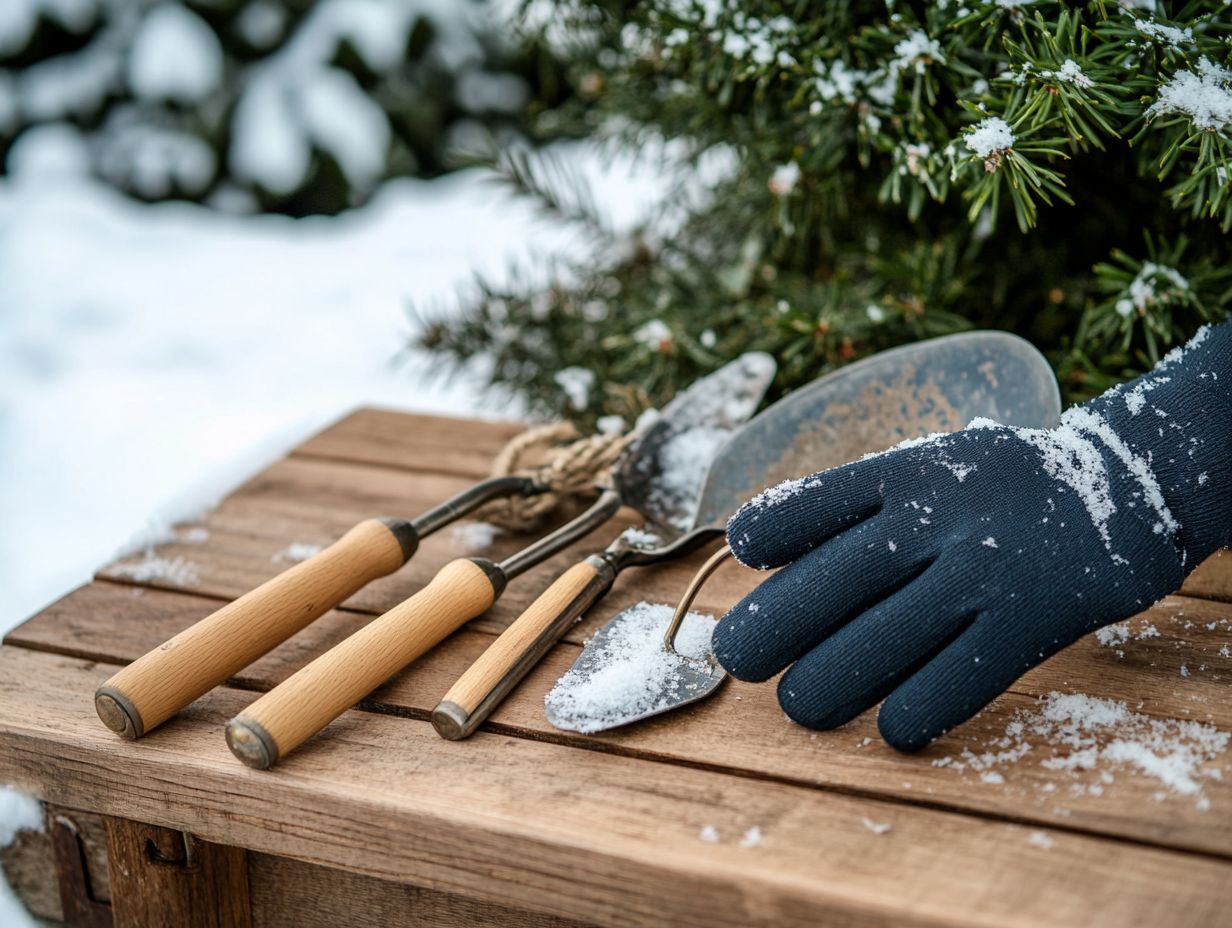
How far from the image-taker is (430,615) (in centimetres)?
71

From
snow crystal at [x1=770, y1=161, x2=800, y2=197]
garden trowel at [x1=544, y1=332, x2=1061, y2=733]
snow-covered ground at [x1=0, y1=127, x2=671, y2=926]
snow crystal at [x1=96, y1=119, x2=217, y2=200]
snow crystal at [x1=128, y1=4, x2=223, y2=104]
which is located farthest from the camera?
snow crystal at [x1=96, y1=119, x2=217, y2=200]

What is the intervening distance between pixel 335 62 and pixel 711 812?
2372mm

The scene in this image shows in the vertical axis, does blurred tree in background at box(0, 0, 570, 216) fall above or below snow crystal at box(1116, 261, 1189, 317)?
above

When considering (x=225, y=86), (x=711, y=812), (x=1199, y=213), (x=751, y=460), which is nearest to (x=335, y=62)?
(x=225, y=86)

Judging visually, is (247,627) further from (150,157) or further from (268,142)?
(150,157)

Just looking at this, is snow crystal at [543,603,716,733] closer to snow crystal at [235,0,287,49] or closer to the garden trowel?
the garden trowel

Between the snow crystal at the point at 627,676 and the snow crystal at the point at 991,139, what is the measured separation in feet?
1.26

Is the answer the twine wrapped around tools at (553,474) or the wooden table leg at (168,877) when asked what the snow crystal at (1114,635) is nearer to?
the twine wrapped around tools at (553,474)

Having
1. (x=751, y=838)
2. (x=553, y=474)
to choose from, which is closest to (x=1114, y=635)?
(x=751, y=838)

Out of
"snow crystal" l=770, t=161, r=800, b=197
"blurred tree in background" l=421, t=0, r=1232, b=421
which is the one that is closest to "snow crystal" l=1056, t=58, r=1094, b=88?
"blurred tree in background" l=421, t=0, r=1232, b=421

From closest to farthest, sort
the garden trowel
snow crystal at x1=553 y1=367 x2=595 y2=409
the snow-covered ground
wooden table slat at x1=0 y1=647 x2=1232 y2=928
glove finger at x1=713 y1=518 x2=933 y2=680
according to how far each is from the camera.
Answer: wooden table slat at x1=0 y1=647 x2=1232 y2=928 → glove finger at x1=713 y1=518 x2=933 y2=680 → the garden trowel → snow crystal at x1=553 y1=367 x2=595 y2=409 → the snow-covered ground

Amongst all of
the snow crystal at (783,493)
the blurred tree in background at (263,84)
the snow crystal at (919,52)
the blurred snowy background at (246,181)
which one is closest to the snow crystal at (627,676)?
the snow crystal at (783,493)

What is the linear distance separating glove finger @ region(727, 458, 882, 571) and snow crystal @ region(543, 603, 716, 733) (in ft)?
0.32

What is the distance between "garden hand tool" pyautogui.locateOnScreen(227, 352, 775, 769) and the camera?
60 cm
